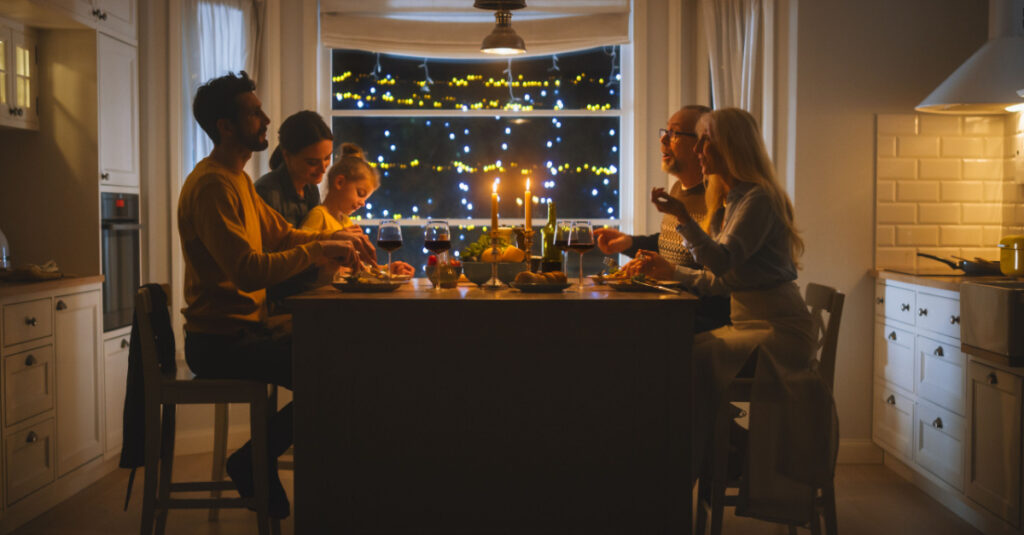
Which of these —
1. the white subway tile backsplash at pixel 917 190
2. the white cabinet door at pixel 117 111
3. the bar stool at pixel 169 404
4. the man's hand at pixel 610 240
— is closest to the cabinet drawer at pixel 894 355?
the white subway tile backsplash at pixel 917 190

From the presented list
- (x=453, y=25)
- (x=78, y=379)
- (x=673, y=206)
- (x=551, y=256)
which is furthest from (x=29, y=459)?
(x=453, y=25)

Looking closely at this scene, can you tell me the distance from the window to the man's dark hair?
2429 mm

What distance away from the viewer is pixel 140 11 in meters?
4.46

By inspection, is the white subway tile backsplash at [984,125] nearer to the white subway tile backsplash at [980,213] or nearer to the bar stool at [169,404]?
the white subway tile backsplash at [980,213]

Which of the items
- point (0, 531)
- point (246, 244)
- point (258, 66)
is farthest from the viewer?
point (258, 66)

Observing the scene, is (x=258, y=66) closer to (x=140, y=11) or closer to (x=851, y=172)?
(x=140, y=11)

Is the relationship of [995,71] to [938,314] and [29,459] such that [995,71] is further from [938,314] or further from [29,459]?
[29,459]

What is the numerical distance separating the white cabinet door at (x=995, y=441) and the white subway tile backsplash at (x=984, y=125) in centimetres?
141

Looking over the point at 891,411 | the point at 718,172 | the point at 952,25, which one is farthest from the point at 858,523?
the point at 952,25

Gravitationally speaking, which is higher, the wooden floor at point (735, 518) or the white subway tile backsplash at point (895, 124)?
the white subway tile backsplash at point (895, 124)

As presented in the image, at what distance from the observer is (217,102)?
2.81m

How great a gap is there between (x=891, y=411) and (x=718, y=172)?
6.14 ft

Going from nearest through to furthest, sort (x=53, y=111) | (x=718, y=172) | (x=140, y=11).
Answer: (x=718, y=172) → (x=53, y=111) → (x=140, y=11)

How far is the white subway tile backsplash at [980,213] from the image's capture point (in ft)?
13.5
